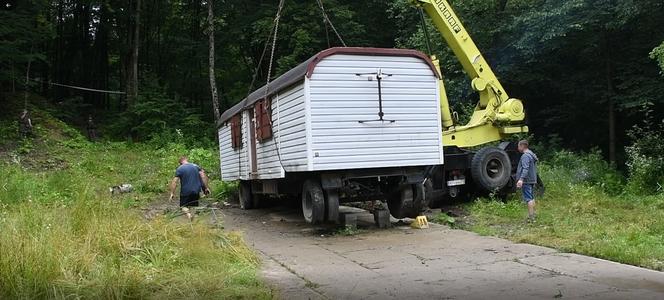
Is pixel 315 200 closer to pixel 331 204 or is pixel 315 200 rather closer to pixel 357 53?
pixel 331 204

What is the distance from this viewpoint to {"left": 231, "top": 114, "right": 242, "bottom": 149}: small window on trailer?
14.9 m

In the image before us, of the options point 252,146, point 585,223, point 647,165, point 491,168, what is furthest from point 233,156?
point 647,165

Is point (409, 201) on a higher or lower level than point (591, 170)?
lower

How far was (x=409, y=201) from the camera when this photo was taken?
11234mm

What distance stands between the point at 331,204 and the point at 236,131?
5.40 m

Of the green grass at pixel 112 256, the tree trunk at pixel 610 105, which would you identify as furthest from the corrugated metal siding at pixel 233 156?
the tree trunk at pixel 610 105

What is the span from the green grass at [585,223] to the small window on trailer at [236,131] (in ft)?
19.1

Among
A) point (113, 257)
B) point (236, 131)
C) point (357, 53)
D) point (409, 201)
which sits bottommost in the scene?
point (113, 257)

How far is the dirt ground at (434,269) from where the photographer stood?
609 centimetres

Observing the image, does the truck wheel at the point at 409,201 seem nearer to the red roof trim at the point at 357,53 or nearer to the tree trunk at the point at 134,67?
the red roof trim at the point at 357,53

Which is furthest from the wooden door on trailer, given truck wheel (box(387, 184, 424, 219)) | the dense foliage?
truck wheel (box(387, 184, 424, 219))

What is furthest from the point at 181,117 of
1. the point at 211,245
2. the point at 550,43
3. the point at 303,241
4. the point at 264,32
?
the point at 211,245

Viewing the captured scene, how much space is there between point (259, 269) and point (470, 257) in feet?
9.39

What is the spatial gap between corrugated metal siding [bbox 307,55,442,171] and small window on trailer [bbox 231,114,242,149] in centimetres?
509
